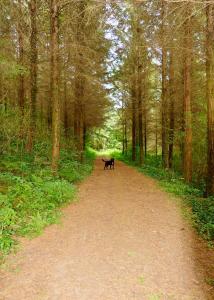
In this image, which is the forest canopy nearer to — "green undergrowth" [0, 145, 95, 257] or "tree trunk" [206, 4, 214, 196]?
"tree trunk" [206, 4, 214, 196]

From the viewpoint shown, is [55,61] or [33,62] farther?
[33,62]

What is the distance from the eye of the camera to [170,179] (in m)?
14.0

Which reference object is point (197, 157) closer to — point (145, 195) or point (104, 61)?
point (145, 195)

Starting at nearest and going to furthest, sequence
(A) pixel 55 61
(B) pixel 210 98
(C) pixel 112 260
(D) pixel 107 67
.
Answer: (C) pixel 112 260, (B) pixel 210 98, (A) pixel 55 61, (D) pixel 107 67

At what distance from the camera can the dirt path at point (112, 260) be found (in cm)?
432

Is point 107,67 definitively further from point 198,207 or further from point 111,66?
point 198,207

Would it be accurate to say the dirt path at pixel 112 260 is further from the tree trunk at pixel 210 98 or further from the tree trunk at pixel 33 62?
the tree trunk at pixel 33 62

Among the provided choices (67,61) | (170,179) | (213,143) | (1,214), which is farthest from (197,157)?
(1,214)

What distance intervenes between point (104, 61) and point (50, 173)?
12890mm

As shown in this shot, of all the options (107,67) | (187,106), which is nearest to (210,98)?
(187,106)

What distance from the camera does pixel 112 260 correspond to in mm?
5246

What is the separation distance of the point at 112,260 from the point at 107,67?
748 inches

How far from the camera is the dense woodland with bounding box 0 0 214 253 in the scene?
10250mm

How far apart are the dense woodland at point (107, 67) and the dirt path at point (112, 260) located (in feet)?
14.4
